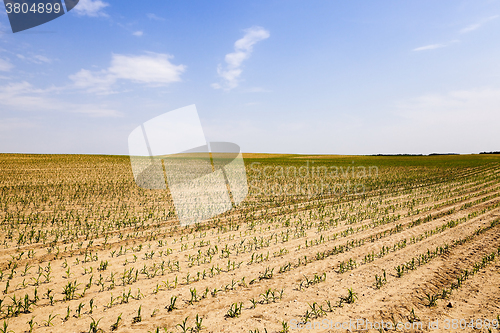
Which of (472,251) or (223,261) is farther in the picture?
(472,251)

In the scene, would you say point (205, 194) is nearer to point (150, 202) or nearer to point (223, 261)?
point (150, 202)

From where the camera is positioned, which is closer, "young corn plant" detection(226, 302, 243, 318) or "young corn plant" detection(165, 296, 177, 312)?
"young corn plant" detection(226, 302, 243, 318)

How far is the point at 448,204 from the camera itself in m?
13.8

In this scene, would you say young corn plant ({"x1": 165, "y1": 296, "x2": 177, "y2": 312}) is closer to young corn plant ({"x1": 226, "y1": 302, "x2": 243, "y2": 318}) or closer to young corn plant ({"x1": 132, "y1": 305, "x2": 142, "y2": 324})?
young corn plant ({"x1": 132, "y1": 305, "x2": 142, "y2": 324})

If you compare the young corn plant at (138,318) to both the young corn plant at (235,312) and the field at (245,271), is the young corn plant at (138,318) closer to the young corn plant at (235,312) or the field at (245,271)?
the field at (245,271)

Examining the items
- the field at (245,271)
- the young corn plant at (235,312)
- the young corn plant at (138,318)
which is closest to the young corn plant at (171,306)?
the field at (245,271)

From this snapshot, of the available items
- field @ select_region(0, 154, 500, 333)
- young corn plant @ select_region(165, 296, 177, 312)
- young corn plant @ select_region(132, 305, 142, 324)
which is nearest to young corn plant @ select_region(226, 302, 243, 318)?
field @ select_region(0, 154, 500, 333)

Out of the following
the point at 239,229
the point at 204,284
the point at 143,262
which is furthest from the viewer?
the point at 239,229

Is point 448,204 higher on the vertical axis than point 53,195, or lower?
lower

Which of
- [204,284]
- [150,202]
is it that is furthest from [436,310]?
[150,202]

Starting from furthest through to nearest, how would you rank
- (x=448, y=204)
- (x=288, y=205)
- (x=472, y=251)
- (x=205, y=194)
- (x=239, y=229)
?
(x=205, y=194) → (x=288, y=205) → (x=448, y=204) → (x=239, y=229) → (x=472, y=251)

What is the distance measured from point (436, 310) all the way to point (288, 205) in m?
10.2

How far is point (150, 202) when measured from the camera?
15.2 meters

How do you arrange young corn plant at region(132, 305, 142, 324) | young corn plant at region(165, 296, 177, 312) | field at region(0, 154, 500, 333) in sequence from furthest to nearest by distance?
young corn plant at region(165, 296, 177, 312), field at region(0, 154, 500, 333), young corn plant at region(132, 305, 142, 324)
